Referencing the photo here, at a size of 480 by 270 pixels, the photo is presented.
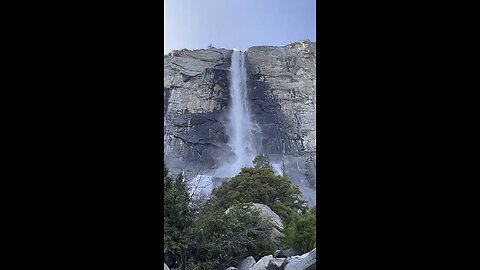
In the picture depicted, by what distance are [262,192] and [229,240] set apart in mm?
1057

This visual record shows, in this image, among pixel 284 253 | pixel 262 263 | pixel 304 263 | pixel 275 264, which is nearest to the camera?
pixel 304 263

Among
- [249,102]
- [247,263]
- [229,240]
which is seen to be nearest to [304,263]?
[247,263]

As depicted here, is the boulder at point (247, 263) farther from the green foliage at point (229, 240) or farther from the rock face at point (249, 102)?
the rock face at point (249, 102)

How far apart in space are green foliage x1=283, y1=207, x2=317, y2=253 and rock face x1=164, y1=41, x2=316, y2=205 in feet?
5.37

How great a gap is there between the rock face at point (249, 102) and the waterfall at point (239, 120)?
4.2 inches

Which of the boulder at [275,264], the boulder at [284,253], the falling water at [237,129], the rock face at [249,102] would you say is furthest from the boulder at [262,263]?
the rock face at [249,102]

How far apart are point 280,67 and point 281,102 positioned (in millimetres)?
680

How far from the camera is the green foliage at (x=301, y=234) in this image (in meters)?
6.15

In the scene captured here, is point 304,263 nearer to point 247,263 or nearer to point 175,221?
point 247,263

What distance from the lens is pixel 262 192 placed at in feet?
23.7
